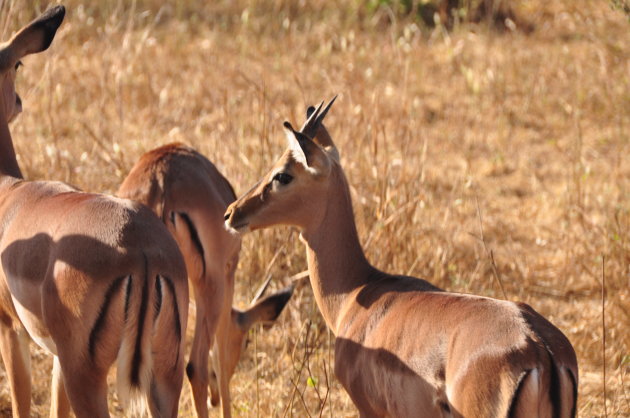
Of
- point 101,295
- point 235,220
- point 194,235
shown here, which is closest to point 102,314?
point 101,295

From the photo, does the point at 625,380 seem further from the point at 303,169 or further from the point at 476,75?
the point at 476,75

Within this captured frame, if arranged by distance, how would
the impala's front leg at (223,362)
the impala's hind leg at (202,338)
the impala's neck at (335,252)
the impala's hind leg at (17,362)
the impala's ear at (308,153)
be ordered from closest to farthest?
the impala's ear at (308,153), the impala's hind leg at (17,362), the impala's neck at (335,252), the impala's hind leg at (202,338), the impala's front leg at (223,362)

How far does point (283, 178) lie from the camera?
15.0 ft

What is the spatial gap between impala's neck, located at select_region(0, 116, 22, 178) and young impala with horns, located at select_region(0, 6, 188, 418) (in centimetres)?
80

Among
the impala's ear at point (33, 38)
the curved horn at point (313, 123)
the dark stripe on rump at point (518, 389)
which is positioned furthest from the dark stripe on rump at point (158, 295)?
the impala's ear at point (33, 38)

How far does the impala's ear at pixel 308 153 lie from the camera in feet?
14.2

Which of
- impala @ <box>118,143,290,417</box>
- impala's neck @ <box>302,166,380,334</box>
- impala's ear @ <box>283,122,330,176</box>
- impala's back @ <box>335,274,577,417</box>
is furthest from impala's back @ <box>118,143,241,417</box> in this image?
impala's back @ <box>335,274,577,417</box>

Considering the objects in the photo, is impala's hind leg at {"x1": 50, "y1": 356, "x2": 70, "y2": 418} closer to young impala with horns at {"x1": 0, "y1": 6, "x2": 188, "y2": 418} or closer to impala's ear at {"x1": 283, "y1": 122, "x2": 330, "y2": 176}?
young impala with horns at {"x1": 0, "y1": 6, "x2": 188, "y2": 418}

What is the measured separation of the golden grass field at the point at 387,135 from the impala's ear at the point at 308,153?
0.76m

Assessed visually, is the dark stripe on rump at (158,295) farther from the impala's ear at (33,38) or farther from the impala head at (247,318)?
the impala head at (247,318)

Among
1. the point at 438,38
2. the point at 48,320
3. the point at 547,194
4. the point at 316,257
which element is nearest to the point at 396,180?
the point at 547,194

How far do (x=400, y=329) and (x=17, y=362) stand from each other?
1663 mm

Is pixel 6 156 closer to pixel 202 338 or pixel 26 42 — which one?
pixel 26 42

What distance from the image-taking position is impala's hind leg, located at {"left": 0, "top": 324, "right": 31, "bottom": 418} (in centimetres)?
452
